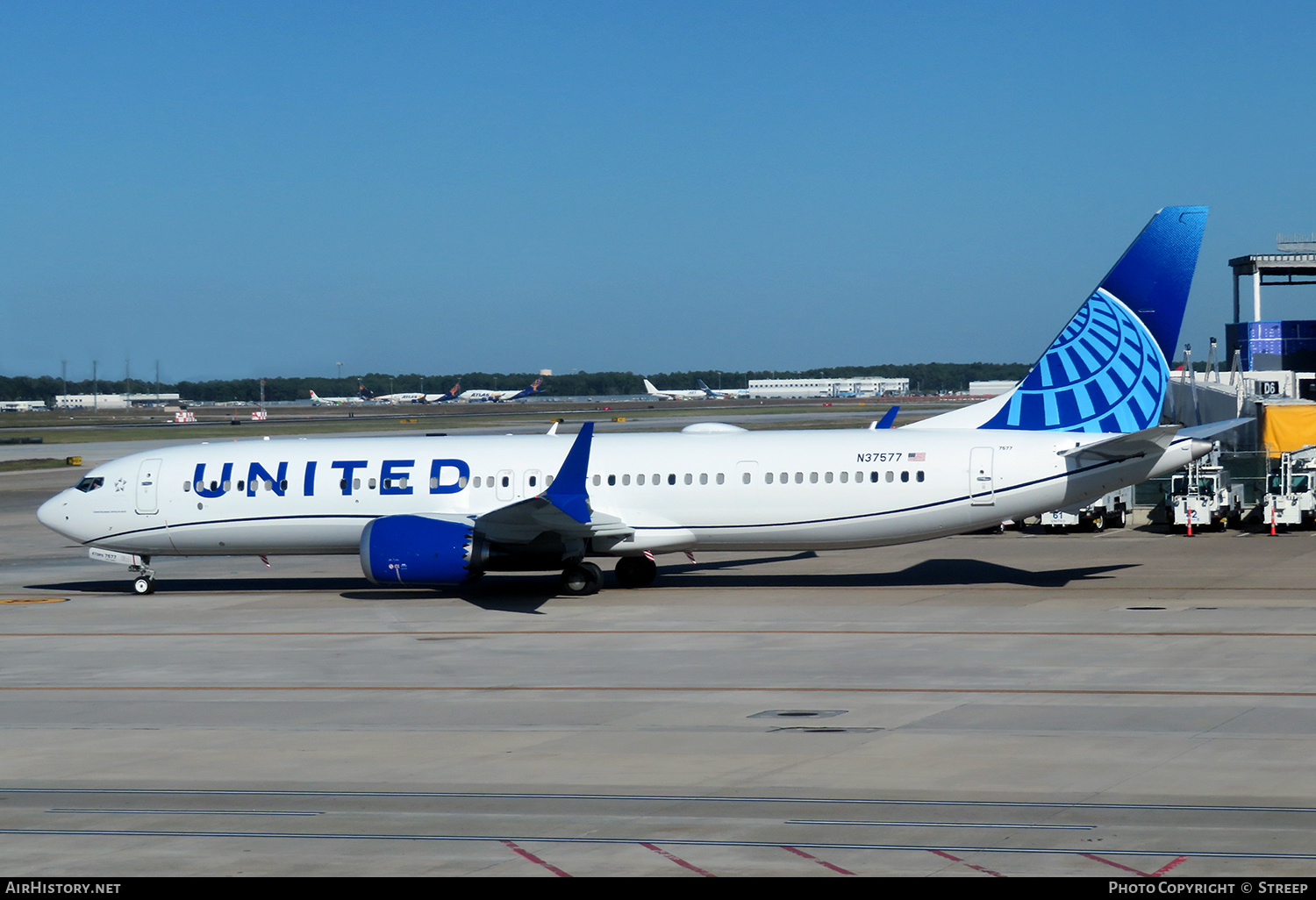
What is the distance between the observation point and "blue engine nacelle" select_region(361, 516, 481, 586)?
2670cm

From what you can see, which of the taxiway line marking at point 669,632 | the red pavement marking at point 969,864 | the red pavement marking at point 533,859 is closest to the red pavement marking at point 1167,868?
the red pavement marking at point 969,864

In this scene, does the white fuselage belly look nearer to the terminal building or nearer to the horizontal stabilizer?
the horizontal stabilizer

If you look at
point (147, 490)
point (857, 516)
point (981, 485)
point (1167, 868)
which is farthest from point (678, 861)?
point (147, 490)

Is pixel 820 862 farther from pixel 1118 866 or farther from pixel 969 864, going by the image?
pixel 1118 866

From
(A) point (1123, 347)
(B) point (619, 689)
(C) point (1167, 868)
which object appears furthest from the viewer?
(A) point (1123, 347)

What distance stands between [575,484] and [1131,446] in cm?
1143

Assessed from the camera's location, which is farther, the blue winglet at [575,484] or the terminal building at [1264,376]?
the terminal building at [1264,376]

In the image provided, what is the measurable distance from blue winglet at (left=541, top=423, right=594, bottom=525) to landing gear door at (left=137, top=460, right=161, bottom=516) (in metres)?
10.0

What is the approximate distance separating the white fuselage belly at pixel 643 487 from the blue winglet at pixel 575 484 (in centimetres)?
145

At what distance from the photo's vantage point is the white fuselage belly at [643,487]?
27.6 m

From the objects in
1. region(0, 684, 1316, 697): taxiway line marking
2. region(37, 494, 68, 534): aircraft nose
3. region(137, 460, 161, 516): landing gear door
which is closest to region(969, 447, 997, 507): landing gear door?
region(0, 684, 1316, 697): taxiway line marking

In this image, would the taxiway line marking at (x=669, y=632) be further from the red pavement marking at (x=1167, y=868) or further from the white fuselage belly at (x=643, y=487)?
the red pavement marking at (x=1167, y=868)

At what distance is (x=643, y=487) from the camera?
28922 mm

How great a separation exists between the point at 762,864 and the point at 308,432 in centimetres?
10040
